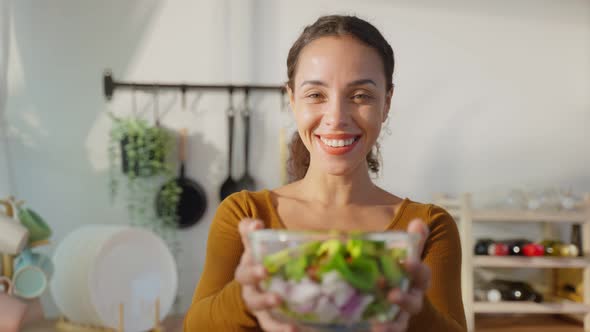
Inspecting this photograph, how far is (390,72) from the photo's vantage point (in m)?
0.91

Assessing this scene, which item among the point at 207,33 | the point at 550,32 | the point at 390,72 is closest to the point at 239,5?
the point at 207,33

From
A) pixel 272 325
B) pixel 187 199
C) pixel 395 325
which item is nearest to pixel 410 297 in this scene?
pixel 395 325

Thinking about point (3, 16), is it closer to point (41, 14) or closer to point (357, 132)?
point (41, 14)

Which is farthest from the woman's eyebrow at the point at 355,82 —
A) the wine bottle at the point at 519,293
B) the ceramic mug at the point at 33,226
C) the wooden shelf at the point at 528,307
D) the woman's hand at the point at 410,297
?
the wine bottle at the point at 519,293

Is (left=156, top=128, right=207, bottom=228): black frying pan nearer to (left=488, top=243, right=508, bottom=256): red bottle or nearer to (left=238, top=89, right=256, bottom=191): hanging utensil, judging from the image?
(left=238, top=89, right=256, bottom=191): hanging utensil

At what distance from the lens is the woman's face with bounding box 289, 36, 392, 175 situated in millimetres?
805

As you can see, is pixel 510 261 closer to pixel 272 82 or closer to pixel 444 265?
pixel 272 82

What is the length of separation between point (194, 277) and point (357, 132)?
6.37ft

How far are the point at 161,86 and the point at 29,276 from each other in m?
1.03

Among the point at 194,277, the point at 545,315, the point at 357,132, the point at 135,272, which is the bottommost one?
the point at 545,315

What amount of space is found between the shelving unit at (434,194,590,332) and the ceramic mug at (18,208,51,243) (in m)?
1.63

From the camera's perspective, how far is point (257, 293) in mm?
543

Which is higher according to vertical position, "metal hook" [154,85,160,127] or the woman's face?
the woman's face

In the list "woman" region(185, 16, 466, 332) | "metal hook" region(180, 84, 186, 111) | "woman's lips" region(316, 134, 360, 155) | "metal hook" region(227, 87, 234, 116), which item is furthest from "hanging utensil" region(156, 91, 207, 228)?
"woman's lips" region(316, 134, 360, 155)
